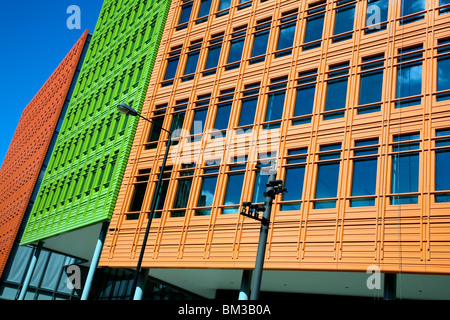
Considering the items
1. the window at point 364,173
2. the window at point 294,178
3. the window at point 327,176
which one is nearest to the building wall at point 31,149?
the window at point 294,178

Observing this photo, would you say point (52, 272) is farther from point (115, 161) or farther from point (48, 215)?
point (115, 161)

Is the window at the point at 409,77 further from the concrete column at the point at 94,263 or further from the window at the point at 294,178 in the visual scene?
the concrete column at the point at 94,263

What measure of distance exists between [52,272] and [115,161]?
23.7 metres

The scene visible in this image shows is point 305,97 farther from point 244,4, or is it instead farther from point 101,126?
point 101,126

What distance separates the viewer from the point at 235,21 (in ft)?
102

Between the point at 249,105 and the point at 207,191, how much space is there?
536 cm

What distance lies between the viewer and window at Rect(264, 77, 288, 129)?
1005 inches

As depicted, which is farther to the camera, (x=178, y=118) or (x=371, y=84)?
(x=178, y=118)

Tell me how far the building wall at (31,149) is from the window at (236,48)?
33494mm

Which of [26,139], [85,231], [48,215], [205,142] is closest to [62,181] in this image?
[48,215]

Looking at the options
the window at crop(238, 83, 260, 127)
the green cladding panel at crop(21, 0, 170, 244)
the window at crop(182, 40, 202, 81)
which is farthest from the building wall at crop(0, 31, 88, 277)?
the window at crop(238, 83, 260, 127)

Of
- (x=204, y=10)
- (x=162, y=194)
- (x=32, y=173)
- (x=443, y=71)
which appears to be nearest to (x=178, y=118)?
(x=162, y=194)

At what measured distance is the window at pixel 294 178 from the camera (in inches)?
888

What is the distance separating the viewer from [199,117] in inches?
1152
